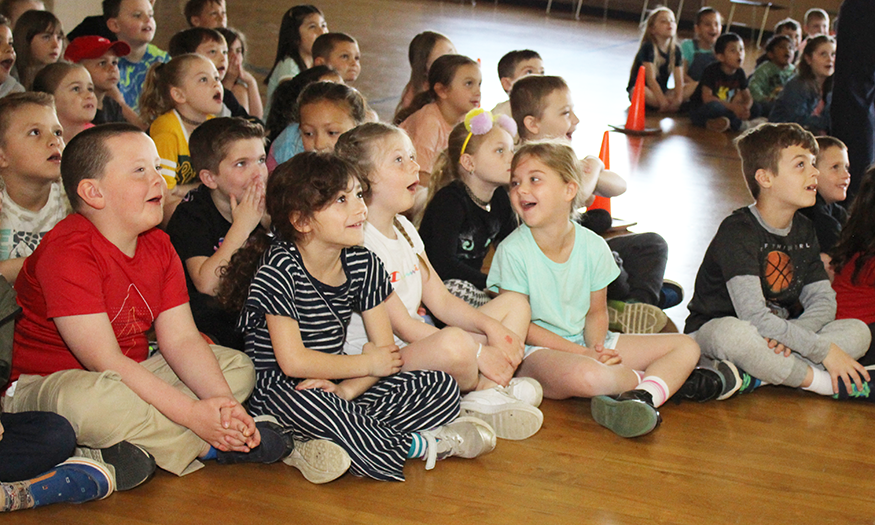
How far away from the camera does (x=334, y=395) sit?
208cm

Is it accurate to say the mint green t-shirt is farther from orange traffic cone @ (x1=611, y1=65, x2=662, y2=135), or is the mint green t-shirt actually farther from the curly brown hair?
orange traffic cone @ (x1=611, y1=65, x2=662, y2=135)

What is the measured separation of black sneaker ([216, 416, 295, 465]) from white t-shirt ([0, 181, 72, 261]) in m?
0.86

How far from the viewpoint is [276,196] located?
7.08ft

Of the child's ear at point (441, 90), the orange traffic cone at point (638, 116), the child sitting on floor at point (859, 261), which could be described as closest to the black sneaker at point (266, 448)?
the child sitting on floor at point (859, 261)

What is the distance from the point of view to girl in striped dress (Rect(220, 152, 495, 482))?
2.06 meters

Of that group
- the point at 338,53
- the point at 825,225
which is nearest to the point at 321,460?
the point at 825,225

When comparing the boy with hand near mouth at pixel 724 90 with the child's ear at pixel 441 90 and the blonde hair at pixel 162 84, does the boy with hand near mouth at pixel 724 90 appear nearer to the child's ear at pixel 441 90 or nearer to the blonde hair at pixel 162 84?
the child's ear at pixel 441 90

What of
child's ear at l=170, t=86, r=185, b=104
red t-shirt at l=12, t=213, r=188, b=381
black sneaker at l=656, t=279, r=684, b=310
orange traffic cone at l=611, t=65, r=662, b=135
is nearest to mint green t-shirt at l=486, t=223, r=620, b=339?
black sneaker at l=656, t=279, r=684, b=310

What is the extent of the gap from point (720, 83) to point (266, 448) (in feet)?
20.2

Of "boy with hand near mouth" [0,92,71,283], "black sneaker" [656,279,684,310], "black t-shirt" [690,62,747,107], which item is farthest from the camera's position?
"black t-shirt" [690,62,747,107]

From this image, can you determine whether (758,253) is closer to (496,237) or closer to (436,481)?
(496,237)

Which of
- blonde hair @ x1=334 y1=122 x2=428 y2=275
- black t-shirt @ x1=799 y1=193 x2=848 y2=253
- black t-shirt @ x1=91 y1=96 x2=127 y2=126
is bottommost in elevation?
black t-shirt @ x1=91 y1=96 x2=127 y2=126

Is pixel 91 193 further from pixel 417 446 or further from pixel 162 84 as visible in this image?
pixel 162 84

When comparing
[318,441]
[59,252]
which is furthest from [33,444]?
[318,441]
